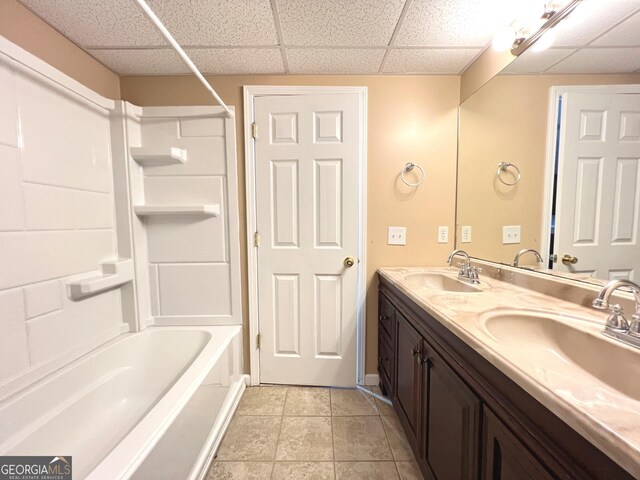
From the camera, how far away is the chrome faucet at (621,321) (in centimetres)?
71

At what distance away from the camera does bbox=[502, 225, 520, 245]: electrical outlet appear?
4.62ft

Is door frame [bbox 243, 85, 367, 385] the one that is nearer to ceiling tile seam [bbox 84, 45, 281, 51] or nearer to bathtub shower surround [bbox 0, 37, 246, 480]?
bathtub shower surround [bbox 0, 37, 246, 480]

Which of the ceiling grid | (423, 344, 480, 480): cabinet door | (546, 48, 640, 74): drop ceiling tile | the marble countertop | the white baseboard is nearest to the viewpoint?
the marble countertop

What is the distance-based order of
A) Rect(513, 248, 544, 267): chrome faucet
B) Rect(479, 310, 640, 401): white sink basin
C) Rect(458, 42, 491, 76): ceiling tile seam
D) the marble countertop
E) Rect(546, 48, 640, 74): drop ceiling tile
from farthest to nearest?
Rect(458, 42, 491, 76): ceiling tile seam, Rect(513, 248, 544, 267): chrome faucet, Rect(546, 48, 640, 74): drop ceiling tile, Rect(479, 310, 640, 401): white sink basin, the marble countertop

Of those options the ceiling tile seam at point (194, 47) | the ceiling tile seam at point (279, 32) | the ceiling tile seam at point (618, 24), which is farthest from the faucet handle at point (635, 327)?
the ceiling tile seam at point (194, 47)

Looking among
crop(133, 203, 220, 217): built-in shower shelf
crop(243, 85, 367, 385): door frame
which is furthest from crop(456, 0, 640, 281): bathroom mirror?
crop(133, 203, 220, 217): built-in shower shelf

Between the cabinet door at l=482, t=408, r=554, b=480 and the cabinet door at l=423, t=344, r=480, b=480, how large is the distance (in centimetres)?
4

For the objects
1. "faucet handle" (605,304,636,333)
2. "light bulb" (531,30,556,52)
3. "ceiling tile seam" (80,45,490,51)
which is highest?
"ceiling tile seam" (80,45,490,51)

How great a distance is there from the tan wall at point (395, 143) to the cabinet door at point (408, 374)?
48 centimetres

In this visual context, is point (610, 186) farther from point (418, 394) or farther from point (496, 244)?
point (418, 394)

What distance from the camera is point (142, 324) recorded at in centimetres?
176

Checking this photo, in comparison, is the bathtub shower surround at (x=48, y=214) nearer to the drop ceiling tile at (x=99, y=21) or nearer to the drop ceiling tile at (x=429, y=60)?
the drop ceiling tile at (x=99, y=21)

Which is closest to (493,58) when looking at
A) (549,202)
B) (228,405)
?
(549,202)

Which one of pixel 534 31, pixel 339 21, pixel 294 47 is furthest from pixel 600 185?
pixel 294 47
